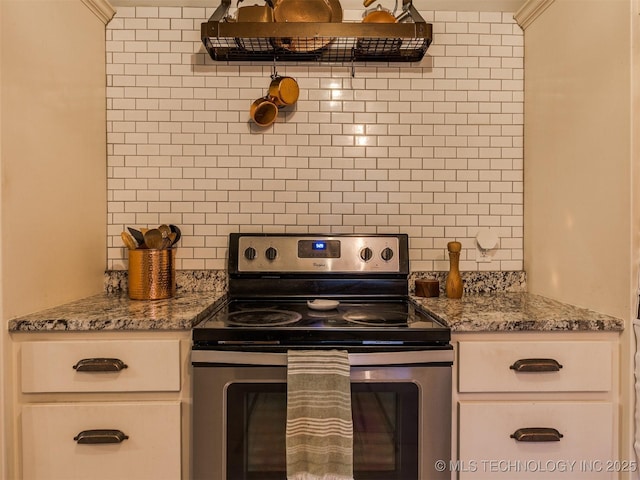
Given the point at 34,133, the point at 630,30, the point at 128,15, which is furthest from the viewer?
the point at 128,15

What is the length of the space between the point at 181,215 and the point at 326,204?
65 cm

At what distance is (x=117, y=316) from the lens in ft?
4.63

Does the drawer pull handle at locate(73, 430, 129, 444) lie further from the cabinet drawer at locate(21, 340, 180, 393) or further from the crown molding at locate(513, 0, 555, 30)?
the crown molding at locate(513, 0, 555, 30)

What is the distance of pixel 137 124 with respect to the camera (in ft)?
6.54

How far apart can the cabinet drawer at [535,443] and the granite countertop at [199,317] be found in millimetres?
241

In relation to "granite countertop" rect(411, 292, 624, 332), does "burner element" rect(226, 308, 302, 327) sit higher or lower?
lower

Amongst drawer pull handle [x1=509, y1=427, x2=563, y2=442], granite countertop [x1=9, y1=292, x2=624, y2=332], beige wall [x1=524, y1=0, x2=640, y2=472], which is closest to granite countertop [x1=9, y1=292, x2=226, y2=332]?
granite countertop [x1=9, y1=292, x2=624, y2=332]

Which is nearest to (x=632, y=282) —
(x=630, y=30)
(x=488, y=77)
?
(x=630, y=30)

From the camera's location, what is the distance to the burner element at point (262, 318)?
146 cm

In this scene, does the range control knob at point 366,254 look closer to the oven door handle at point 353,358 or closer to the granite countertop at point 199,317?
the granite countertop at point 199,317

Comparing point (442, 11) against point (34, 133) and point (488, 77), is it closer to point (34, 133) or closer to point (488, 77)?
point (488, 77)

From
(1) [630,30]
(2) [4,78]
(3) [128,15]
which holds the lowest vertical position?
(2) [4,78]

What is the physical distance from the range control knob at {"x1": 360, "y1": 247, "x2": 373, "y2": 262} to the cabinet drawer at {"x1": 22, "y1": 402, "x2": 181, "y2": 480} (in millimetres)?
934

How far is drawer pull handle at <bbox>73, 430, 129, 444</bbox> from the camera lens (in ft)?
4.42
